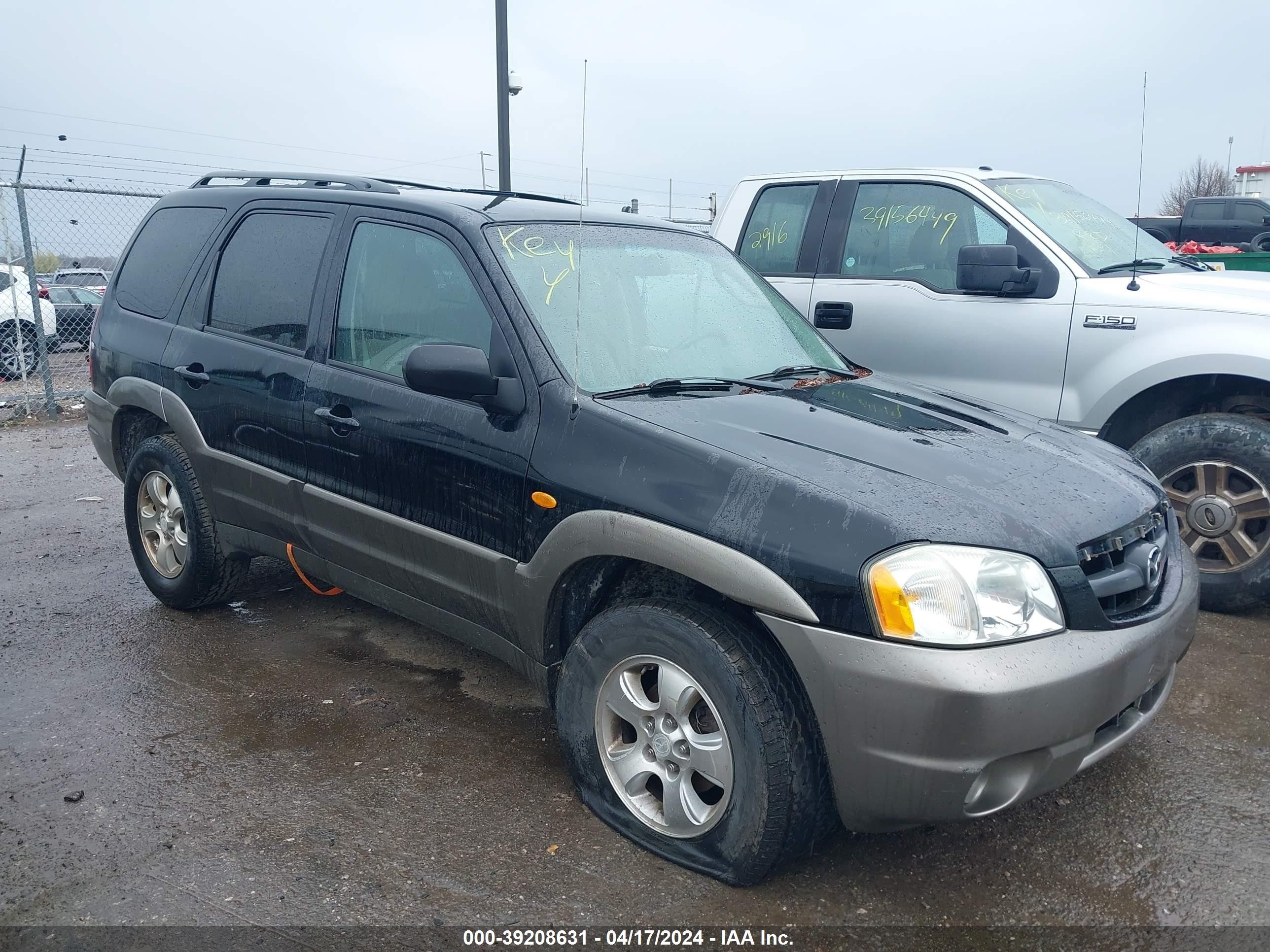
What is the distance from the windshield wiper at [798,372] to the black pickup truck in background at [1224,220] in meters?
Answer: 12.4

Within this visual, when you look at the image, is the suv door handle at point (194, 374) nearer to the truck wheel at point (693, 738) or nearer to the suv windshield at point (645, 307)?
the suv windshield at point (645, 307)

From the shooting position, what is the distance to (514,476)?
301 centimetres

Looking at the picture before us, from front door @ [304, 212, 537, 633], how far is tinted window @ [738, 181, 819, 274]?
284 cm

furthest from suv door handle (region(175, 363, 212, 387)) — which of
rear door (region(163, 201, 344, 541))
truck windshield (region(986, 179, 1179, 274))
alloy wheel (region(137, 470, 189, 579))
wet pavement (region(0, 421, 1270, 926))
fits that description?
truck windshield (region(986, 179, 1179, 274))

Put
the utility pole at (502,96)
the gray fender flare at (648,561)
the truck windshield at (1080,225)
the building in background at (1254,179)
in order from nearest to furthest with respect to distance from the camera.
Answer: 1. the gray fender flare at (648,561)
2. the truck windshield at (1080,225)
3. the utility pole at (502,96)
4. the building in background at (1254,179)

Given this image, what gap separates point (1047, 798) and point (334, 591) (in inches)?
128

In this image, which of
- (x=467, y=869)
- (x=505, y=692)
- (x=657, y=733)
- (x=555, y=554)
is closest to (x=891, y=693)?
(x=657, y=733)

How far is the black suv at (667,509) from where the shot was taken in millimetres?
2365

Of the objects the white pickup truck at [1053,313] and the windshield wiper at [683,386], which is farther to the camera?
the white pickup truck at [1053,313]

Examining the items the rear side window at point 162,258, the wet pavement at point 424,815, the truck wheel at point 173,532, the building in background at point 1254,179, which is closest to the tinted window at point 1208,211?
the wet pavement at point 424,815

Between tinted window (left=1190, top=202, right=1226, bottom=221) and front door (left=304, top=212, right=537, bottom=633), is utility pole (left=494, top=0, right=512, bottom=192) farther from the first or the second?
tinted window (left=1190, top=202, right=1226, bottom=221)

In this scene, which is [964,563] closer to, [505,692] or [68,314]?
[505,692]

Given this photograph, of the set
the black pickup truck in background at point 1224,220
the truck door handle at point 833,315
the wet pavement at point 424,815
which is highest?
the black pickup truck in background at point 1224,220

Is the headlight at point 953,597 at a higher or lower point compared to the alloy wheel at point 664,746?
higher
